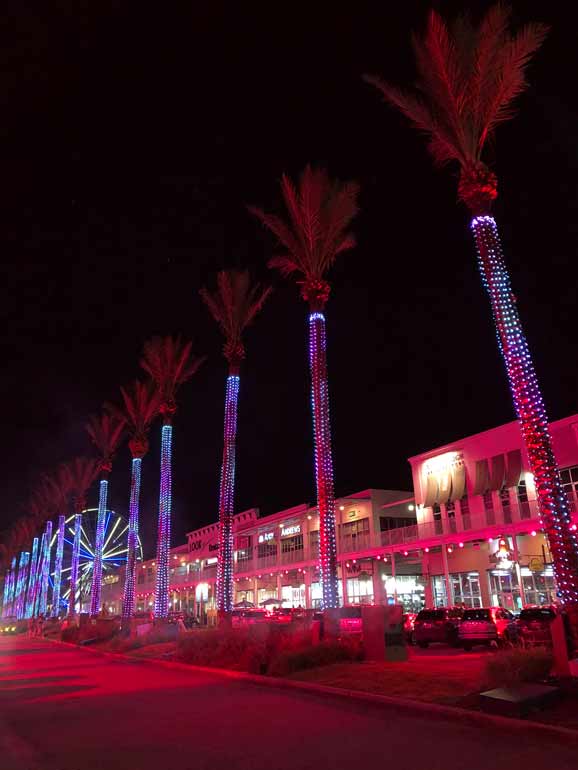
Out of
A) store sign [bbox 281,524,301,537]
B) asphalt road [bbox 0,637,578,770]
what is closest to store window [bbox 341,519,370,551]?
store sign [bbox 281,524,301,537]

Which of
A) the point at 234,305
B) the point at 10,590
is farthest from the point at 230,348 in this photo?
the point at 10,590

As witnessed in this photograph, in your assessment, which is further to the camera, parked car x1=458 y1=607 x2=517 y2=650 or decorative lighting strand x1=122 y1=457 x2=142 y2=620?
decorative lighting strand x1=122 y1=457 x2=142 y2=620

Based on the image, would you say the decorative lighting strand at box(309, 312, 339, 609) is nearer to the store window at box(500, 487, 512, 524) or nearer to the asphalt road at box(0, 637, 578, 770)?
the asphalt road at box(0, 637, 578, 770)

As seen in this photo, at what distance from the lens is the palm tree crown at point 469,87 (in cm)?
1464

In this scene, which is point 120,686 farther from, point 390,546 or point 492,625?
point 390,546

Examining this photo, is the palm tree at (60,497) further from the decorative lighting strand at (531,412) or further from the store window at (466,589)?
the decorative lighting strand at (531,412)

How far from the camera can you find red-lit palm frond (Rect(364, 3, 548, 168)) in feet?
47.9

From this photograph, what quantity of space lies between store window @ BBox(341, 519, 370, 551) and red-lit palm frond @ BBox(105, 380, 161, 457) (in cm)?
1478

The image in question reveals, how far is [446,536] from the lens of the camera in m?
32.4

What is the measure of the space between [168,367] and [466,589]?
2124 cm

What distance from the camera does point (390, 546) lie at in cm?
3650

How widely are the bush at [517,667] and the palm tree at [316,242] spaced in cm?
1015

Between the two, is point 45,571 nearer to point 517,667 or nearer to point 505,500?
point 505,500

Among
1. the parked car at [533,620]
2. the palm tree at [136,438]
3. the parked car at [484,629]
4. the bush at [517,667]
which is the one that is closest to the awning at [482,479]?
the parked car at [484,629]
